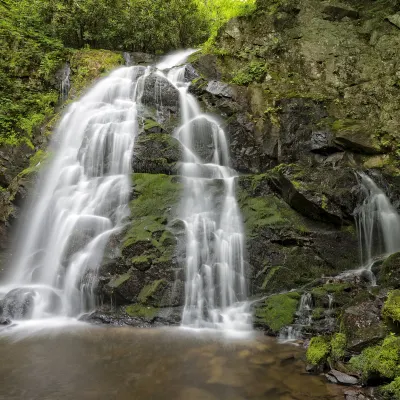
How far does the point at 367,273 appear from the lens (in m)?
8.84

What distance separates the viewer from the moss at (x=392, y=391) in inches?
178

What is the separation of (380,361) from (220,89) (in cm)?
1219

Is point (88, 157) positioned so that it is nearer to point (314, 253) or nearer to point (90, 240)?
point (90, 240)

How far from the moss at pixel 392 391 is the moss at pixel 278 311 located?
273 centimetres

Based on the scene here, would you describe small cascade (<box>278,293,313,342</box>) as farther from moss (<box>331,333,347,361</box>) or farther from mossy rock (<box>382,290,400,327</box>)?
mossy rock (<box>382,290,400,327</box>)

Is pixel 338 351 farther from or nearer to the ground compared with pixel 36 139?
nearer to the ground

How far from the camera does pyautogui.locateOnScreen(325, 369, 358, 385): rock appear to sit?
16.7 ft

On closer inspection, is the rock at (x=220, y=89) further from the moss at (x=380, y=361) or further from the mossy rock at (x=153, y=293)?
the moss at (x=380, y=361)

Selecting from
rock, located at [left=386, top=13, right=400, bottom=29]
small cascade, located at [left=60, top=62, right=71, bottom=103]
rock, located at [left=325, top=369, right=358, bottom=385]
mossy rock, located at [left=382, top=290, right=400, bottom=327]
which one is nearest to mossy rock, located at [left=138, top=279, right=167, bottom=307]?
rock, located at [left=325, top=369, right=358, bottom=385]

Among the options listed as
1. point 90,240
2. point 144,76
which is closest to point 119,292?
point 90,240

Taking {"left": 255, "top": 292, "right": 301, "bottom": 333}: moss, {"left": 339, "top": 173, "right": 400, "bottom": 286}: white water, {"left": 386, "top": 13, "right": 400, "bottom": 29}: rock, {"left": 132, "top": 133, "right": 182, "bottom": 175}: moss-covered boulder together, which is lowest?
{"left": 255, "top": 292, "right": 301, "bottom": 333}: moss

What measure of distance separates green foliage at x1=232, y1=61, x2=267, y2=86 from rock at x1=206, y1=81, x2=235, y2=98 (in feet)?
2.42

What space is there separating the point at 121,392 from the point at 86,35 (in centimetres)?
1907

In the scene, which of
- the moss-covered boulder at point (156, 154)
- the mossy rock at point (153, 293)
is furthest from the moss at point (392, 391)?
the moss-covered boulder at point (156, 154)
